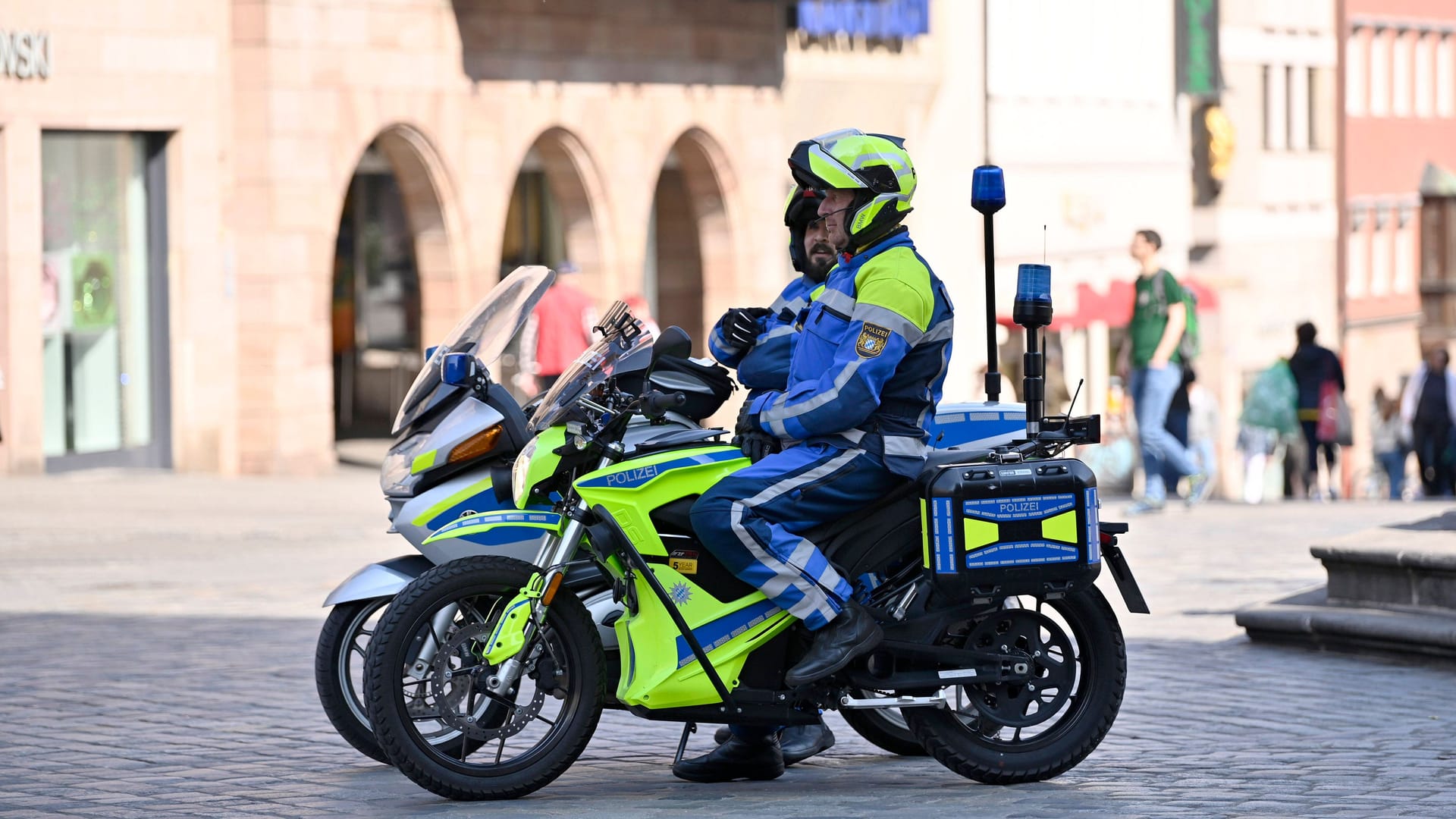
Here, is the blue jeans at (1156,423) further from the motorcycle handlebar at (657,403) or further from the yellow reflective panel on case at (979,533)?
the motorcycle handlebar at (657,403)

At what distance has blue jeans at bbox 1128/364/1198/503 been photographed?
16.7 meters

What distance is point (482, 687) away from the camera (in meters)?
6.82

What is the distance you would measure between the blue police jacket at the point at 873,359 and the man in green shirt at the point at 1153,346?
30.9ft

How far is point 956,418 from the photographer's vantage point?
7395 millimetres

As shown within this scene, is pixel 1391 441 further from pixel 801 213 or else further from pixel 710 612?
pixel 710 612

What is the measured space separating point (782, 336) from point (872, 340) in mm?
430

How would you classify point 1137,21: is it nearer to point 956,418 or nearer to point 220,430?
point 220,430

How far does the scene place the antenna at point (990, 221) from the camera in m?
7.43

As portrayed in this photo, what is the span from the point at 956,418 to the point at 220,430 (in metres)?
16.5

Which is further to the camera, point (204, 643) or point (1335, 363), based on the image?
point (1335, 363)

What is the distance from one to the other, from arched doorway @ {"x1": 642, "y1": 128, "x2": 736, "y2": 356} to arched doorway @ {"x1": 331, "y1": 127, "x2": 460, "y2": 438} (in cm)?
337

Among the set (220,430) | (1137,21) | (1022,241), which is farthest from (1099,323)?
(220,430)

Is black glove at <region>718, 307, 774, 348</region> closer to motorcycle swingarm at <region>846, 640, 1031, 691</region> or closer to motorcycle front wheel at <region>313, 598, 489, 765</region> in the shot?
motorcycle swingarm at <region>846, 640, 1031, 691</region>

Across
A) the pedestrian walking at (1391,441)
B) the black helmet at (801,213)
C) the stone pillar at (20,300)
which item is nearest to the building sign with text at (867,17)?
the pedestrian walking at (1391,441)
